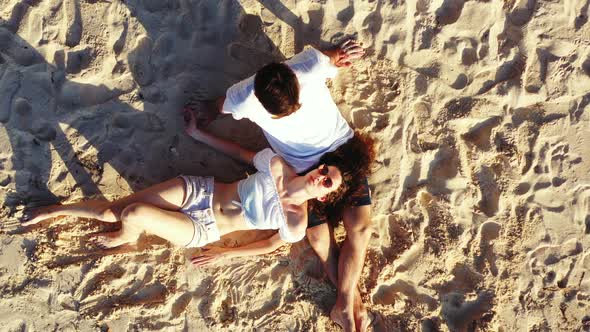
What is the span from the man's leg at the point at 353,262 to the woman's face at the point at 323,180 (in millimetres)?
781

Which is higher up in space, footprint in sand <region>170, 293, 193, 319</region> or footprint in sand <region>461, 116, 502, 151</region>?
footprint in sand <region>461, 116, 502, 151</region>

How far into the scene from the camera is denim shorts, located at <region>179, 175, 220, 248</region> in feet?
13.1

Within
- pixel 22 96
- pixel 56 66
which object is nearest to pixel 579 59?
pixel 56 66

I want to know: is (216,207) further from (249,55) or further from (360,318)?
(360,318)

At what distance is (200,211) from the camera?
13.1 ft

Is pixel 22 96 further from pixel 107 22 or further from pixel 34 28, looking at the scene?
pixel 107 22

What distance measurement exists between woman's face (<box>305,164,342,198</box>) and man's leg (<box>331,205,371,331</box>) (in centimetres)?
78

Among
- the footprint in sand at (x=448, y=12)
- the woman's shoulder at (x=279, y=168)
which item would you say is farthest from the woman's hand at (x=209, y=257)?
the footprint in sand at (x=448, y=12)

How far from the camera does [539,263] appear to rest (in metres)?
4.41

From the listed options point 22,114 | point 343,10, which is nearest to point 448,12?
point 343,10

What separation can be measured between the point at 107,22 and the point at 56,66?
1.87 feet

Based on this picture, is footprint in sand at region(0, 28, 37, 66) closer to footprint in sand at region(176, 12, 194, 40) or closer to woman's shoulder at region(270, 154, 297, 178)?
footprint in sand at region(176, 12, 194, 40)

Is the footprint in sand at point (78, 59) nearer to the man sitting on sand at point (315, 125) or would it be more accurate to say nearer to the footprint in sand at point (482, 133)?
the man sitting on sand at point (315, 125)

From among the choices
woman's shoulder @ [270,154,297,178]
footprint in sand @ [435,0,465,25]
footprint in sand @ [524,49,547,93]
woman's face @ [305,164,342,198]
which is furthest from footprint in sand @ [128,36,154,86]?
footprint in sand @ [524,49,547,93]
